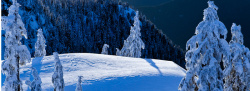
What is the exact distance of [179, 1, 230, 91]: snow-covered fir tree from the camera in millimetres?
13266

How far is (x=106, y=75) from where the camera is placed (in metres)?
26.4

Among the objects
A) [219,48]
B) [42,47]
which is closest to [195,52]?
[219,48]

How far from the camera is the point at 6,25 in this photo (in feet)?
42.4

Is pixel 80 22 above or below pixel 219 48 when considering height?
above

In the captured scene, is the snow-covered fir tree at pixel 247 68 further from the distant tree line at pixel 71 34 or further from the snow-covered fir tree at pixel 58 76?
the distant tree line at pixel 71 34

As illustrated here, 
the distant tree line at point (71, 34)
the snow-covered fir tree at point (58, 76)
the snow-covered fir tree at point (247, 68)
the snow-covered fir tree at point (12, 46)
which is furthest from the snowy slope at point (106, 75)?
the distant tree line at point (71, 34)

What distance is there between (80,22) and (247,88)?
181 m

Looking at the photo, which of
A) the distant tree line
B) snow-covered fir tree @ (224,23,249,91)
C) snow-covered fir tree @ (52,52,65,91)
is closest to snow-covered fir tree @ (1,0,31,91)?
snow-covered fir tree @ (52,52,65,91)

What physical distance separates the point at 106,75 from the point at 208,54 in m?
14.6

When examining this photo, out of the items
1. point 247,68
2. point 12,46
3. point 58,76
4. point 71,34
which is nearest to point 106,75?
point 58,76

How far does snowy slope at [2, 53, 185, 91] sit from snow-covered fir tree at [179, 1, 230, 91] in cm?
1109

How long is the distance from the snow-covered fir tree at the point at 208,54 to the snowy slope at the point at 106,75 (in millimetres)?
11094

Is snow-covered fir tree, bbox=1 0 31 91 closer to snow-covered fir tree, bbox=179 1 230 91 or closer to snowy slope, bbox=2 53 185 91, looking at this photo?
snow-covered fir tree, bbox=179 1 230 91

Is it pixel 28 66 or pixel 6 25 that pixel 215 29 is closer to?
pixel 6 25
